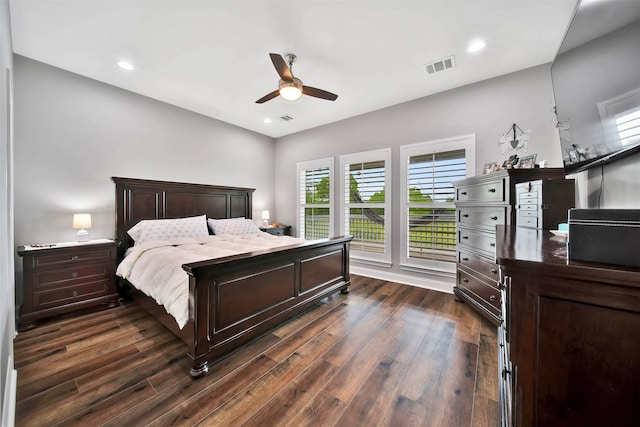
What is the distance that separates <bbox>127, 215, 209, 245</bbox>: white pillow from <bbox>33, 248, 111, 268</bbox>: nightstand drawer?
0.37 meters

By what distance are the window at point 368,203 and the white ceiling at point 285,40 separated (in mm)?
1156

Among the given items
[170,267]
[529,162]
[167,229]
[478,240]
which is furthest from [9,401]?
[529,162]

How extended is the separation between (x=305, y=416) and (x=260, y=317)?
0.95 m

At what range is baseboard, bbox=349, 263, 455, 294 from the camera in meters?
3.45

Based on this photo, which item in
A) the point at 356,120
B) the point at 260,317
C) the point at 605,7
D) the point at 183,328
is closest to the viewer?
the point at 605,7

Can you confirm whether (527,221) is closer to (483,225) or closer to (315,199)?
(483,225)

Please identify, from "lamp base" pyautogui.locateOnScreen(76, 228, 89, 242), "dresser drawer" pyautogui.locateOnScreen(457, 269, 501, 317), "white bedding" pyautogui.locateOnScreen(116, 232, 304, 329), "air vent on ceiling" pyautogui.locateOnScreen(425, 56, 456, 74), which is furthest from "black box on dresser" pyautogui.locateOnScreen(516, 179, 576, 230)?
"lamp base" pyautogui.locateOnScreen(76, 228, 89, 242)

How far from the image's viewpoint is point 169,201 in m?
3.73

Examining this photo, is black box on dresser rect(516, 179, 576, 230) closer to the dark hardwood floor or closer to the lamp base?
the dark hardwood floor

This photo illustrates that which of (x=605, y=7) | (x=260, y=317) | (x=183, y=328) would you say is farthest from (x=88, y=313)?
(x=605, y=7)

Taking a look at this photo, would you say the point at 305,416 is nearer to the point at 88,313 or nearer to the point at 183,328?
the point at 183,328

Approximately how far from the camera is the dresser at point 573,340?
2.10ft

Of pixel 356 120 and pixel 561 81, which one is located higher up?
pixel 356 120

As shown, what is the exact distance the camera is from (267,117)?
14.3 ft
